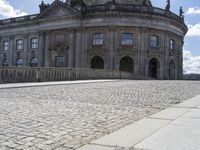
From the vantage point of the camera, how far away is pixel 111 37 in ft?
164

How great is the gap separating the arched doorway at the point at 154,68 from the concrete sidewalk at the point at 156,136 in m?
45.2

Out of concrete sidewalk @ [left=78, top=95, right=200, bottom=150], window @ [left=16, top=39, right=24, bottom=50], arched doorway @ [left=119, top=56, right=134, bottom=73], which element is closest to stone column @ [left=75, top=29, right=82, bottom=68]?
arched doorway @ [left=119, top=56, right=134, bottom=73]

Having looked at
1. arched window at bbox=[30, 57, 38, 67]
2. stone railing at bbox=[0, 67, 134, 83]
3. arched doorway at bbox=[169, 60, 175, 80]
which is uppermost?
arched window at bbox=[30, 57, 38, 67]

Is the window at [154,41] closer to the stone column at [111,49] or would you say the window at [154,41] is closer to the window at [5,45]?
the stone column at [111,49]

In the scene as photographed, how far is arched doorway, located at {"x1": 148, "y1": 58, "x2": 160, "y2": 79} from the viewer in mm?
52228

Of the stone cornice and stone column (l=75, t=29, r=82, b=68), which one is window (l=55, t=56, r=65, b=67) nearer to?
stone column (l=75, t=29, r=82, b=68)

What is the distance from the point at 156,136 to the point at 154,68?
4834 centimetres

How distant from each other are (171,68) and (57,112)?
4898cm

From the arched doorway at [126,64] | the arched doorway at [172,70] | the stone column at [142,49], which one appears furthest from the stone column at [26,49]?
the arched doorway at [172,70]

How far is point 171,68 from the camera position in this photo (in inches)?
2172

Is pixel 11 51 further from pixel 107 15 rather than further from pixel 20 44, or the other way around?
pixel 107 15

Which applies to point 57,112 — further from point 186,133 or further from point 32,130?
point 186,133

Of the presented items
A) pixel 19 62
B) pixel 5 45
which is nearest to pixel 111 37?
pixel 19 62

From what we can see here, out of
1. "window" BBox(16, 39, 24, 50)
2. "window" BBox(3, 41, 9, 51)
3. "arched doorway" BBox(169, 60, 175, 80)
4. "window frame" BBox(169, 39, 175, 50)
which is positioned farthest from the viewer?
"window" BBox(3, 41, 9, 51)
